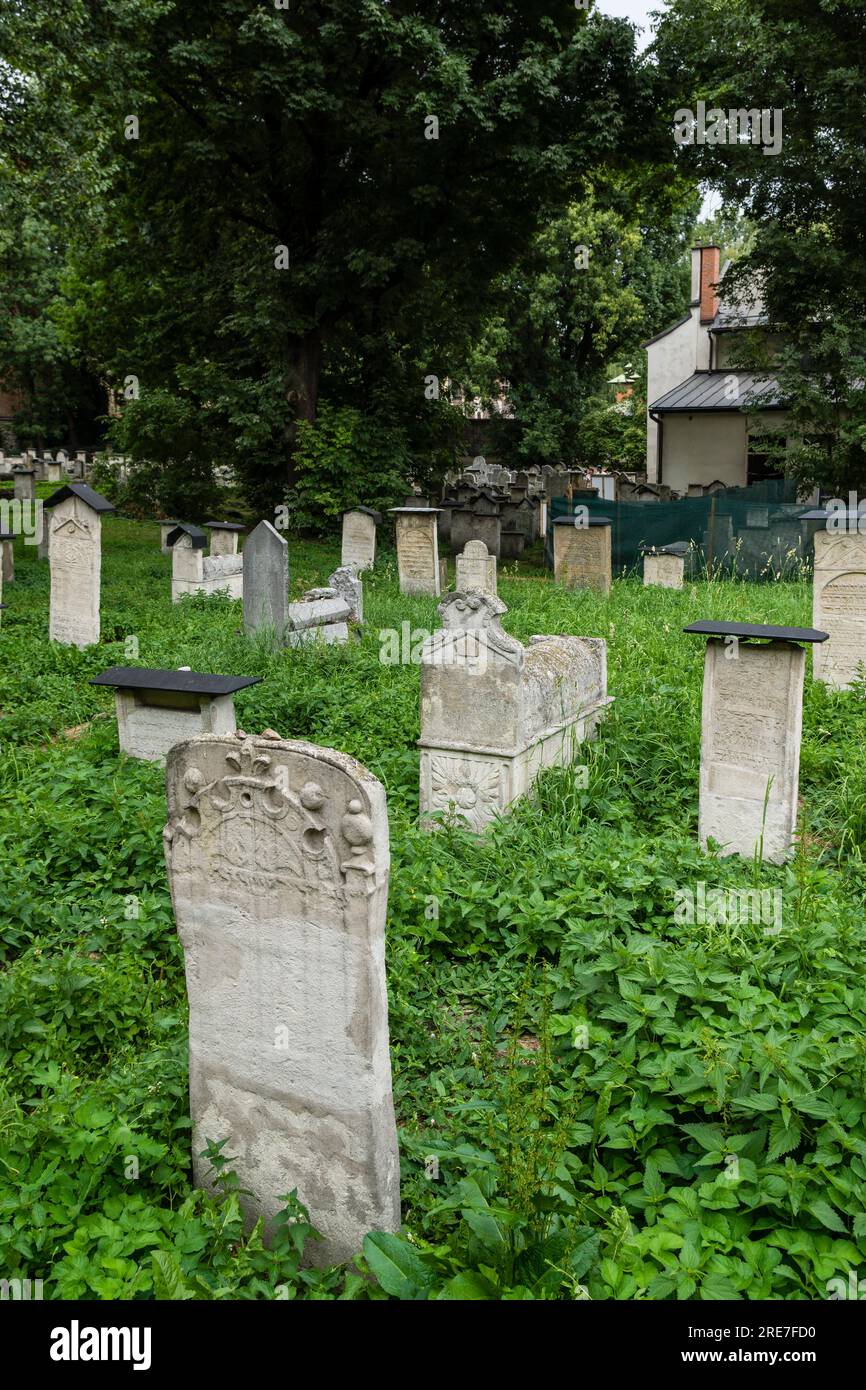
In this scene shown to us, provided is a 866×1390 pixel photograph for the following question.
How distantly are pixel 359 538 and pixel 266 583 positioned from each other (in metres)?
6.56

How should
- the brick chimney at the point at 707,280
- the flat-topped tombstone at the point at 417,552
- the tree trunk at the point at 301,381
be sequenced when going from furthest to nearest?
the brick chimney at the point at 707,280
the tree trunk at the point at 301,381
the flat-topped tombstone at the point at 417,552

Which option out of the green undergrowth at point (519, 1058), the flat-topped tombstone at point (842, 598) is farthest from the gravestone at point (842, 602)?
the green undergrowth at point (519, 1058)

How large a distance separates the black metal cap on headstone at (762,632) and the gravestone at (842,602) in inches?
134

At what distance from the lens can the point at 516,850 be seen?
598 centimetres

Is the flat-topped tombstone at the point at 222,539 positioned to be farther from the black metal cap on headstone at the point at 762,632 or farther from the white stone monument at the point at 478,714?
the black metal cap on headstone at the point at 762,632

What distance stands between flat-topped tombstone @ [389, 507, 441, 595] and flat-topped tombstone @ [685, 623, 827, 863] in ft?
33.3

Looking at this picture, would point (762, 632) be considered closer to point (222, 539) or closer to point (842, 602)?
point (842, 602)

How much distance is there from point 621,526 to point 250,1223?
18.1m

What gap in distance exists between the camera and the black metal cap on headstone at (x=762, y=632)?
239 inches

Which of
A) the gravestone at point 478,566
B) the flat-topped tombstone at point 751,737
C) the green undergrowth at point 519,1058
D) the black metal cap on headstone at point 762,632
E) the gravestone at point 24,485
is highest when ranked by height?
the gravestone at point 24,485

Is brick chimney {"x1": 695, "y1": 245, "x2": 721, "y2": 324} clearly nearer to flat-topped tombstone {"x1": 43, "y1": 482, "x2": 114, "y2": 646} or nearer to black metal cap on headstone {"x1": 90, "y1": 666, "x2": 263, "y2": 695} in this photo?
flat-topped tombstone {"x1": 43, "y1": 482, "x2": 114, "y2": 646}

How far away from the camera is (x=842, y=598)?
9617 mm

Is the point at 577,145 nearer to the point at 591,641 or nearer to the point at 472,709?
the point at 591,641

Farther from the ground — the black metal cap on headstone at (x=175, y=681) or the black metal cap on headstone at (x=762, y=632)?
the black metal cap on headstone at (x=762, y=632)
